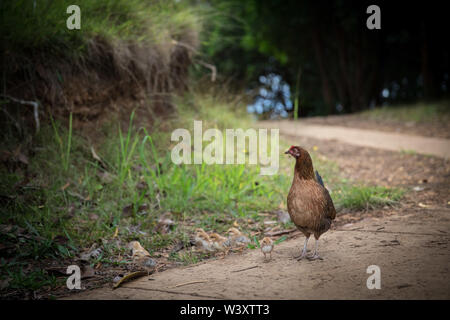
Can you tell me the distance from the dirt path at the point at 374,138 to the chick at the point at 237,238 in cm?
324

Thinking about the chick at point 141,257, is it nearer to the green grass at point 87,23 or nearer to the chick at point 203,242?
the chick at point 203,242

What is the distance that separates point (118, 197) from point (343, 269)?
8.13 feet

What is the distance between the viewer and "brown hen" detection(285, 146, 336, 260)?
2621 millimetres

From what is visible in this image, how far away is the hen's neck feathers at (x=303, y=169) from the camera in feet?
8.85

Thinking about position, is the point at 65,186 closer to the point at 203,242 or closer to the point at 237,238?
the point at 203,242

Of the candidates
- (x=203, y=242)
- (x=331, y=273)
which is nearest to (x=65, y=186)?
(x=203, y=242)

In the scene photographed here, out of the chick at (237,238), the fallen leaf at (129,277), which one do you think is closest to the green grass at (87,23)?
the chick at (237,238)

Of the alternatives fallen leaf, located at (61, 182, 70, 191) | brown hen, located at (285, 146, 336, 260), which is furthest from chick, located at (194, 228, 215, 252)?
fallen leaf, located at (61, 182, 70, 191)

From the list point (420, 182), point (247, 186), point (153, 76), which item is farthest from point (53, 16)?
point (420, 182)

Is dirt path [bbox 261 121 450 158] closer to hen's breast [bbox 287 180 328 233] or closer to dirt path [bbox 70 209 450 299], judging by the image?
dirt path [bbox 70 209 450 299]

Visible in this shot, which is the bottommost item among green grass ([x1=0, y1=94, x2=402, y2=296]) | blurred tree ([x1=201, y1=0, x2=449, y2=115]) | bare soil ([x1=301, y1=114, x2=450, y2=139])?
green grass ([x1=0, y1=94, x2=402, y2=296])
